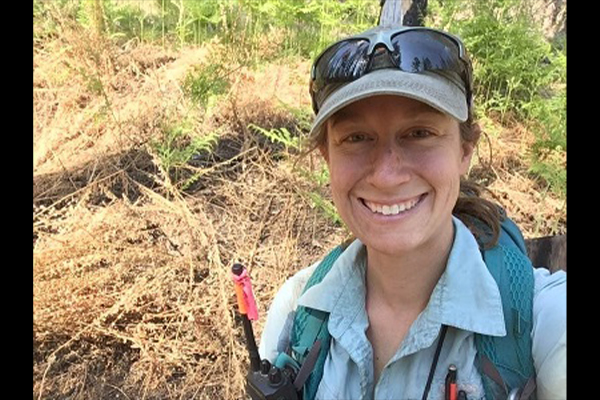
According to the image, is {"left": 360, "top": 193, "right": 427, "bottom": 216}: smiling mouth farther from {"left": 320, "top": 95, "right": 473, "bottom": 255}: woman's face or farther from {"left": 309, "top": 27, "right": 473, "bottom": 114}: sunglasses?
{"left": 309, "top": 27, "right": 473, "bottom": 114}: sunglasses

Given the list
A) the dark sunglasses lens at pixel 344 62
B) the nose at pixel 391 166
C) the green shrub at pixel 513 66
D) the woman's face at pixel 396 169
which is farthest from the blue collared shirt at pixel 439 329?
the green shrub at pixel 513 66

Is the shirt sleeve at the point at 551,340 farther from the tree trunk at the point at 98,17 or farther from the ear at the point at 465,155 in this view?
the tree trunk at the point at 98,17

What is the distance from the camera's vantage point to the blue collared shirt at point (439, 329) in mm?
1286

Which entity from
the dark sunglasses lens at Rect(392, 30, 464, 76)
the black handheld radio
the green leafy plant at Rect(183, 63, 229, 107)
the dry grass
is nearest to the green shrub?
the dry grass

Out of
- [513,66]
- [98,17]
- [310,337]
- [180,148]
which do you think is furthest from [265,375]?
[98,17]

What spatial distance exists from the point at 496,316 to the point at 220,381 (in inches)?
96.6

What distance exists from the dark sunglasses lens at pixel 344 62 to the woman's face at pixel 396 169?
3.8 inches

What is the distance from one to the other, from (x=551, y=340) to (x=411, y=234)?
430mm

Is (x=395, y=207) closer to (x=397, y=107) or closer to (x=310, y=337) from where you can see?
(x=397, y=107)

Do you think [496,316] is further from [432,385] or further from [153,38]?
[153,38]

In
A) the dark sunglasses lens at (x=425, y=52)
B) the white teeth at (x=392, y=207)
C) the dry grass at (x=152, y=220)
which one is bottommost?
the dry grass at (x=152, y=220)

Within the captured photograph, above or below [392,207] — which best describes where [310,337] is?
below

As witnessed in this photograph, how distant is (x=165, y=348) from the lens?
3.56m

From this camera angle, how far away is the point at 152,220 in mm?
4363
